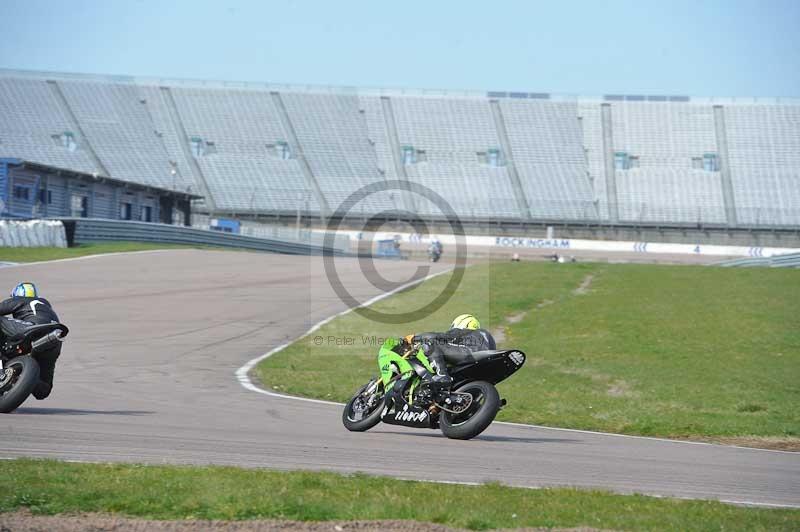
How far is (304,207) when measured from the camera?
71.9 m

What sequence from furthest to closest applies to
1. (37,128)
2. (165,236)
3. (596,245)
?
(37,128) → (596,245) → (165,236)

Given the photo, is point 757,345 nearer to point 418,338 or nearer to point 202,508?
point 418,338

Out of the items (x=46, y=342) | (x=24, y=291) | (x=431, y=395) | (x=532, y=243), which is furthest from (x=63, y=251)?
(x=532, y=243)

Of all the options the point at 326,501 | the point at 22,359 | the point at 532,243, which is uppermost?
the point at 532,243

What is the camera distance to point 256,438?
393 inches

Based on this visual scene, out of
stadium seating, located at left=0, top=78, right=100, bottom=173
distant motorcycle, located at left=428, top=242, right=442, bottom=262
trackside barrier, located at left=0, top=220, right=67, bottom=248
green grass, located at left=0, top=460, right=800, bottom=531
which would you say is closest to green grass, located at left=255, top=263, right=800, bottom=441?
green grass, located at left=0, top=460, right=800, bottom=531

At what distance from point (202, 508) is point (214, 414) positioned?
5.36 metres

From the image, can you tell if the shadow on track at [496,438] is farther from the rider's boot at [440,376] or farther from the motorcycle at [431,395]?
the rider's boot at [440,376]

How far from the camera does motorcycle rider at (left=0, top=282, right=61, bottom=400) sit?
1100cm

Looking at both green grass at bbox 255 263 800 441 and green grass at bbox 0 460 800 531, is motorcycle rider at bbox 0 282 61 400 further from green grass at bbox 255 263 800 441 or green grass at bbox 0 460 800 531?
green grass at bbox 255 263 800 441

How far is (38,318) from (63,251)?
2730 centimetres

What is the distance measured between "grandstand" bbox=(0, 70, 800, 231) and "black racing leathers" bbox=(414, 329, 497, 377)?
60206 mm

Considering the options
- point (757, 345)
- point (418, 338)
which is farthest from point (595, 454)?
point (757, 345)
